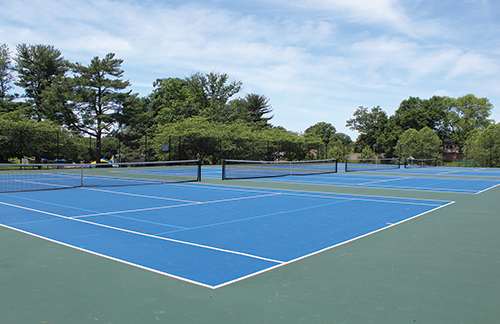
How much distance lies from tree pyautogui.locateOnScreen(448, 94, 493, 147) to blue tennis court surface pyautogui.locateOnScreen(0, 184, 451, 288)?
7418 centimetres

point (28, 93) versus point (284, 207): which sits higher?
point (28, 93)

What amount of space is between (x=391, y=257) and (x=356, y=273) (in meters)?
0.85

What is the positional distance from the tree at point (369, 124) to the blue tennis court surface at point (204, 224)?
74164 mm

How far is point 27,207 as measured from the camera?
8383 mm

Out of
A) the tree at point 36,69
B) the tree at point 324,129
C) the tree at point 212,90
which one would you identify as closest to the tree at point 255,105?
the tree at point 212,90

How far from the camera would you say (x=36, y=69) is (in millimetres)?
50500

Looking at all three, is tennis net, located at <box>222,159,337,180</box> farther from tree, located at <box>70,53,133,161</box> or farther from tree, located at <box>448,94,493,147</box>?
tree, located at <box>448,94,493,147</box>

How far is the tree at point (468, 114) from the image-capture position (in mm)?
74062

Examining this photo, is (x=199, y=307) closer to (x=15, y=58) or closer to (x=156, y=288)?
(x=156, y=288)

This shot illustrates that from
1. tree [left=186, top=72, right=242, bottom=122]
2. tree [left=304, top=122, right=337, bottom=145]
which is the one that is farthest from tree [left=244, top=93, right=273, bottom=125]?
tree [left=304, top=122, right=337, bottom=145]

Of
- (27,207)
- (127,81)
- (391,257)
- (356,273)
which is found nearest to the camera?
(356,273)

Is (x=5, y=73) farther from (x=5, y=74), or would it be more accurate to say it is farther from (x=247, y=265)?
(x=247, y=265)

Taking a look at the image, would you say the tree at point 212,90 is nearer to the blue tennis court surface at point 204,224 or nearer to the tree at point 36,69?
the tree at point 36,69

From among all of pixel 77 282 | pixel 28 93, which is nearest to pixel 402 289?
pixel 77 282
